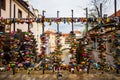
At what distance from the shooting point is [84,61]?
8695 mm

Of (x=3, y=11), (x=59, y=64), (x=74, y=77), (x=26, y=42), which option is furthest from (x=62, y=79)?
(x=3, y=11)

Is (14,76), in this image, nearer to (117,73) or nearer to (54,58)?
(54,58)

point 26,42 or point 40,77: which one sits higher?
point 26,42

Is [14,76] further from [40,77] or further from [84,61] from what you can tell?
[84,61]

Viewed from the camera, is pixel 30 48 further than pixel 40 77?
Yes

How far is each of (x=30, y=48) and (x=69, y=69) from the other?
6.12ft

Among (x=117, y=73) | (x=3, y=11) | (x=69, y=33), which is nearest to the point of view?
(x=117, y=73)

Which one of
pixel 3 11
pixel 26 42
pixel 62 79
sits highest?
pixel 3 11

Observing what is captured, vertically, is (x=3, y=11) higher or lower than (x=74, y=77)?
higher

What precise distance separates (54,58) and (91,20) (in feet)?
6.89

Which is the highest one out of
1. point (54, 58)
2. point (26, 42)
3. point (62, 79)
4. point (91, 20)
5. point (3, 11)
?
point (3, 11)

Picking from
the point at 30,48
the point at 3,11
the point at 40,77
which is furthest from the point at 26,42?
the point at 3,11

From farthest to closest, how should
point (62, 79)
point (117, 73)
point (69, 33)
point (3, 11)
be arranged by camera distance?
point (3, 11) < point (69, 33) < point (117, 73) < point (62, 79)

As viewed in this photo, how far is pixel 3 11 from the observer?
16453 millimetres
